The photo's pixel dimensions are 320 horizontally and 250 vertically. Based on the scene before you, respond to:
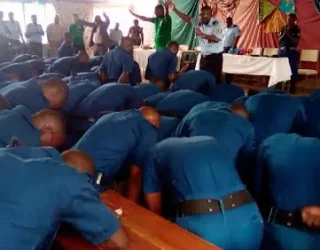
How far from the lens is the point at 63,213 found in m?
1.30

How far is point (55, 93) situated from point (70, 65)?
2.55 meters

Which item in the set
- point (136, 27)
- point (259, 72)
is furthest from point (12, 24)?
point (259, 72)

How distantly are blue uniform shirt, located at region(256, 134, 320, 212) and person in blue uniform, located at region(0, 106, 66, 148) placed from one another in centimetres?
100

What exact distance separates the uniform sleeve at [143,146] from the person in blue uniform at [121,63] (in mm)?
2564

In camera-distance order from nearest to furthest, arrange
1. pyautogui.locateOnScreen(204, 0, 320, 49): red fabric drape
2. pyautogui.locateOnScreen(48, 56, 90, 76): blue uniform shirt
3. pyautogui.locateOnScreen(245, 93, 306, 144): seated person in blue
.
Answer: pyautogui.locateOnScreen(245, 93, 306, 144): seated person in blue
pyautogui.locateOnScreen(48, 56, 90, 76): blue uniform shirt
pyautogui.locateOnScreen(204, 0, 320, 49): red fabric drape

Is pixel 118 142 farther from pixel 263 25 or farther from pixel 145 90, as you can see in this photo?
pixel 263 25

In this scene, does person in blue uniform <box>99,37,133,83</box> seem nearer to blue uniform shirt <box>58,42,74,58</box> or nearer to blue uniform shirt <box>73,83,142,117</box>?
blue uniform shirt <box>73,83,142,117</box>

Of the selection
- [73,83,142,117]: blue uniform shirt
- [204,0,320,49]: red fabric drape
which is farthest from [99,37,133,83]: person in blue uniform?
[204,0,320,49]: red fabric drape

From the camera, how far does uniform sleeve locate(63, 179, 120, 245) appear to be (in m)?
1.30

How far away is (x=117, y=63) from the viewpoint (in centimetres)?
489

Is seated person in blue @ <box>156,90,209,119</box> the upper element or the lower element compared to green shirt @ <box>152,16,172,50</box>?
lower

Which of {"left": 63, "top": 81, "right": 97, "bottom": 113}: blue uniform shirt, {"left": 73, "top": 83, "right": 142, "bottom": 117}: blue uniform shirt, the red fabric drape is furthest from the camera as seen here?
the red fabric drape

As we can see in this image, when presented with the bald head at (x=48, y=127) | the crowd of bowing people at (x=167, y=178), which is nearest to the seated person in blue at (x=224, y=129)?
the crowd of bowing people at (x=167, y=178)

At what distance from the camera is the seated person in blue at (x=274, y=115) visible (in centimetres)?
287
